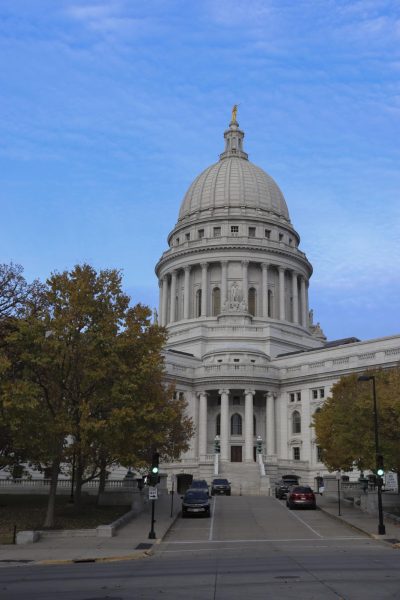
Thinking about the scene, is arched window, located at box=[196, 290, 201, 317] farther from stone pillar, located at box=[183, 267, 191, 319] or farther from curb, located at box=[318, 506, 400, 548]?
curb, located at box=[318, 506, 400, 548]

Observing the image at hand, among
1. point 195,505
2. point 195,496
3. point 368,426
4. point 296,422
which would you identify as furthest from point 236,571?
point 296,422

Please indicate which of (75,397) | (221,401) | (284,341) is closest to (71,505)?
(75,397)

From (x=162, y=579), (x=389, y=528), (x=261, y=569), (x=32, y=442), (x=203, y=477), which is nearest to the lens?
(x=162, y=579)

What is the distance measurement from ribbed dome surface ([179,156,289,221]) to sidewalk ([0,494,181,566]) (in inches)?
3142

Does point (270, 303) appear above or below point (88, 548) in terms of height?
above

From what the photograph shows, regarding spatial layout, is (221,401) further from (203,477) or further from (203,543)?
(203,543)

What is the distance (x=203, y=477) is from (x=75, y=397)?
4122cm

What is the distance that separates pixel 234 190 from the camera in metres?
111

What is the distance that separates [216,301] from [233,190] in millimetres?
19635

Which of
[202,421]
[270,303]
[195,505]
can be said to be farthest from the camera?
[270,303]

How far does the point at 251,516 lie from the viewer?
4278 cm

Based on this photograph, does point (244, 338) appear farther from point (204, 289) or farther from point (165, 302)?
point (165, 302)

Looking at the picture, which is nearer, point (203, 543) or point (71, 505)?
point (203, 543)

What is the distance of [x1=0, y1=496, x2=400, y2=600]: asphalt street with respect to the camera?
16.2m
